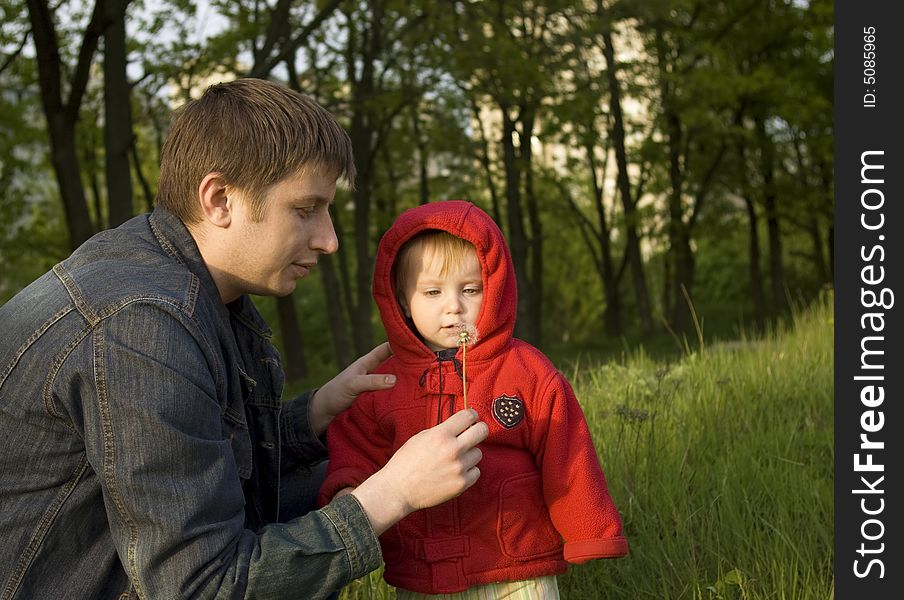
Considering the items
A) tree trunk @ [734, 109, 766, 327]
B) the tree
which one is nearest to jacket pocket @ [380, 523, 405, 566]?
the tree

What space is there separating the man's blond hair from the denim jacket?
0.19 m

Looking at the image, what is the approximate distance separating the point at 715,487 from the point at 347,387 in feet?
5.79

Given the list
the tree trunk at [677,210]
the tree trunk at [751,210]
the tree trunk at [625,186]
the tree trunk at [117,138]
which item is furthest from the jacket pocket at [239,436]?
the tree trunk at [751,210]

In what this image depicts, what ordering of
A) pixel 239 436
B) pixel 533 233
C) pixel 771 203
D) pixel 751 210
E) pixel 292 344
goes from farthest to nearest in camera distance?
pixel 533 233 < pixel 751 210 < pixel 771 203 < pixel 292 344 < pixel 239 436

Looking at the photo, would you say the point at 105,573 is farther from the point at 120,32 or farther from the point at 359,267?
the point at 359,267

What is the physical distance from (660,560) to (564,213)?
21.8m

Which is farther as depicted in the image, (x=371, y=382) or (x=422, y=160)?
(x=422, y=160)


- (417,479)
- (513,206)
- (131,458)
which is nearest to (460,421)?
(417,479)

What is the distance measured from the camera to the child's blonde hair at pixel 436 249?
266cm

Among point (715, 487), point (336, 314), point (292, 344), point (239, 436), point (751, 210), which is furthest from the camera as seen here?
point (751, 210)

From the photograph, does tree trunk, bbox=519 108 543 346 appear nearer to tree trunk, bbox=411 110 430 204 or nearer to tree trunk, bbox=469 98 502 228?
tree trunk, bbox=469 98 502 228

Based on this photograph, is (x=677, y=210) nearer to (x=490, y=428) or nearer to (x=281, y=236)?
(x=490, y=428)

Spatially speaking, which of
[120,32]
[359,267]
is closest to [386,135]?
[359,267]

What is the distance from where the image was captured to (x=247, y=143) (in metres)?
2.36
